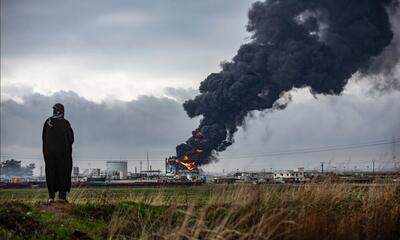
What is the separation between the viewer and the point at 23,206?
16.7 m

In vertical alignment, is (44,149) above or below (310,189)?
above

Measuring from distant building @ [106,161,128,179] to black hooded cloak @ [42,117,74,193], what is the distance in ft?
388

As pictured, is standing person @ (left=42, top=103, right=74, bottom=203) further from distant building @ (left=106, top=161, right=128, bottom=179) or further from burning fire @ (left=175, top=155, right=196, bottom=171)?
distant building @ (left=106, top=161, right=128, bottom=179)

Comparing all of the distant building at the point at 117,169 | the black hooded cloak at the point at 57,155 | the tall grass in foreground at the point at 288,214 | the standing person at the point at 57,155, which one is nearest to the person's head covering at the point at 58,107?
the standing person at the point at 57,155

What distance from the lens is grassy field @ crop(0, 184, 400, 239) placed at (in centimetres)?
1322

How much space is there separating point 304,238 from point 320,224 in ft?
3.55

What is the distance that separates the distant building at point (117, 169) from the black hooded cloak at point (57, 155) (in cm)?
11818

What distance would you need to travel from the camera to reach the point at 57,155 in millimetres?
20469

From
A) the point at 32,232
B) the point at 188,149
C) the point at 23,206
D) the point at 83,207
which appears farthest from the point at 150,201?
the point at 188,149

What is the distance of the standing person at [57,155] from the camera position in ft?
66.4

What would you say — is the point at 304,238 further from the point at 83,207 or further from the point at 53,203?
the point at 53,203

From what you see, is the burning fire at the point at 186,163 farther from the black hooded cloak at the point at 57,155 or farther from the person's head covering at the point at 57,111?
the black hooded cloak at the point at 57,155

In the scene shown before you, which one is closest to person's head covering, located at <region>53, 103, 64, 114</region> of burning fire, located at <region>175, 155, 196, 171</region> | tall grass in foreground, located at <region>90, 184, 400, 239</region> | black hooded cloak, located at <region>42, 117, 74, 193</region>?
black hooded cloak, located at <region>42, 117, 74, 193</region>

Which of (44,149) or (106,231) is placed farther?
(44,149)
